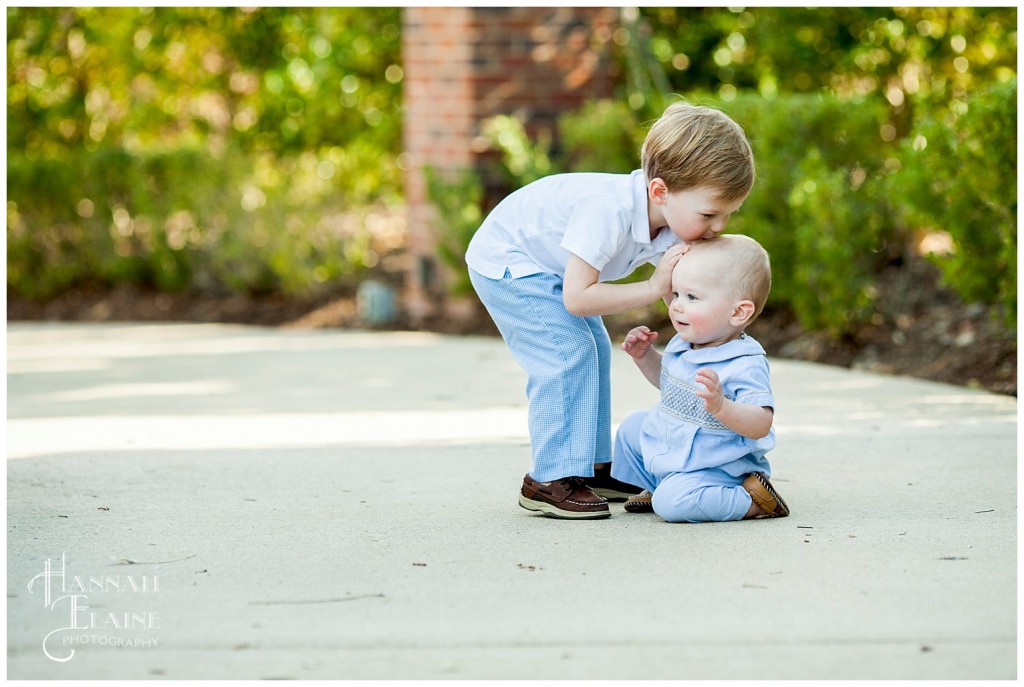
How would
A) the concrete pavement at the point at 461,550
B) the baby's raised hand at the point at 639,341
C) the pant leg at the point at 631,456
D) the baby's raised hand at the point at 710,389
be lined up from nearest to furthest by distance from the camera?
1. the concrete pavement at the point at 461,550
2. the baby's raised hand at the point at 710,389
3. the baby's raised hand at the point at 639,341
4. the pant leg at the point at 631,456

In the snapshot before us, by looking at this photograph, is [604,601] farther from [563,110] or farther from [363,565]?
[563,110]

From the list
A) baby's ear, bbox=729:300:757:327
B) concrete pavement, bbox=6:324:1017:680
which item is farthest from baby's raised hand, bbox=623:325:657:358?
concrete pavement, bbox=6:324:1017:680

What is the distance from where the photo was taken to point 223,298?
888cm

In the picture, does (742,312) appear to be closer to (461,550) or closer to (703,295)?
(703,295)

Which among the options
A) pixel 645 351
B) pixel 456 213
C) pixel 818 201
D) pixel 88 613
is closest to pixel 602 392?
pixel 645 351


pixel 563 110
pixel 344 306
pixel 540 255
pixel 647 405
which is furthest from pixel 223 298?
pixel 540 255

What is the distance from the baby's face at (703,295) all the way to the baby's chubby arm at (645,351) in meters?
0.13

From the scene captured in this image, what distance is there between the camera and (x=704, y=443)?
370 cm

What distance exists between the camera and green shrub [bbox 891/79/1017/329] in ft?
17.5

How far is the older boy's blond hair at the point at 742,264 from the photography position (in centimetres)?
363

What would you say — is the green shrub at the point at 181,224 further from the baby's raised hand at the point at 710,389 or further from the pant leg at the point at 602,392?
the baby's raised hand at the point at 710,389

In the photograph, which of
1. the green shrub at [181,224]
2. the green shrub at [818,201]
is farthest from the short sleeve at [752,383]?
the green shrub at [181,224]

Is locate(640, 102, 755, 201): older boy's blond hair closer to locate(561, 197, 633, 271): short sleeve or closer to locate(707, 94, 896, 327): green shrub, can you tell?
locate(561, 197, 633, 271): short sleeve

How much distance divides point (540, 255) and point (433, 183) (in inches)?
145
